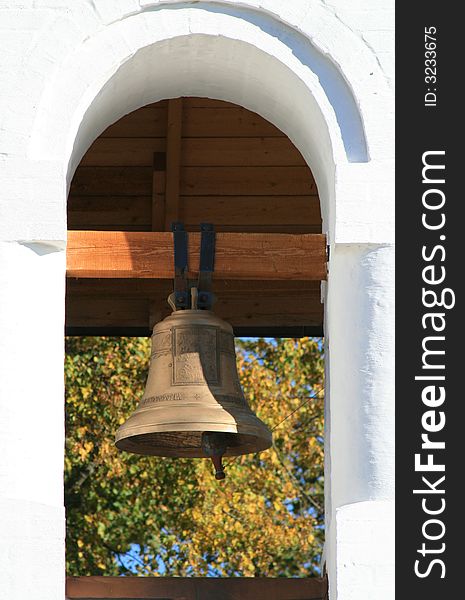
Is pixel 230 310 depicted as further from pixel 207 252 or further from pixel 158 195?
pixel 207 252

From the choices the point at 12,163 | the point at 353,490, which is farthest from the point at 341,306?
the point at 12,163

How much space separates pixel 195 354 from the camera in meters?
5.88

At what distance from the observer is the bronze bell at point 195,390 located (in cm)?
574

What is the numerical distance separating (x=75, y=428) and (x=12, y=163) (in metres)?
8.94

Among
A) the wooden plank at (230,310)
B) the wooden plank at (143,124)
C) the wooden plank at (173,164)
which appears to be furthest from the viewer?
the wooden plank at (230,310)

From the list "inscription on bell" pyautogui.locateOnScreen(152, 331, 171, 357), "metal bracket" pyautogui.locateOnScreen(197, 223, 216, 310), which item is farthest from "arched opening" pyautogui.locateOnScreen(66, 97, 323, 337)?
"metal bracket" pyautogui.locateOnScreen(197, 223, 216, 310)

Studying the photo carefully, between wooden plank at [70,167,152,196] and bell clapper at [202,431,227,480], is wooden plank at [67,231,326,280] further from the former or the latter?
wooden plank at [70,167,152,196]

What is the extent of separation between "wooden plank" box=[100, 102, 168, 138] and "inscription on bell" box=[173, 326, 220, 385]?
1.99 meters

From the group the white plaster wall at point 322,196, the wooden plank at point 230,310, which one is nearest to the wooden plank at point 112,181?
the wooden plank at point 230,310

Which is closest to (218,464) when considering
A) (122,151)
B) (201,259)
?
(201,259)

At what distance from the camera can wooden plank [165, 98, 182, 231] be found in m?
7.53

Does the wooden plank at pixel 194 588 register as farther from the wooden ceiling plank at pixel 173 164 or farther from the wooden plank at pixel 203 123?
the wooden plank at pixel 203 123

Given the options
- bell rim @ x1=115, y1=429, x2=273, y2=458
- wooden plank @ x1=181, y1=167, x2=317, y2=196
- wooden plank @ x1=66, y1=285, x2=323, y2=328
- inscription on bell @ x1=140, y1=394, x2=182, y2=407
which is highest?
wooden plank @ x1=181, y1=167, x2=317, y2=196

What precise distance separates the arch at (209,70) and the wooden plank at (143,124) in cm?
165
